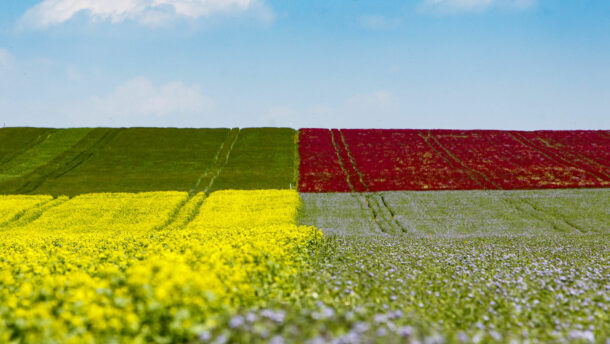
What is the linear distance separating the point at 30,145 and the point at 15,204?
37380 mm

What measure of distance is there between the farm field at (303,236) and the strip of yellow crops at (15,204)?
0.39m

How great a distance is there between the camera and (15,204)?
47156mm

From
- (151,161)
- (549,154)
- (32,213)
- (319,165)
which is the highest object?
(549,154)

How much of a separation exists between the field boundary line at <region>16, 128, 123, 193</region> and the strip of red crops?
33291mm

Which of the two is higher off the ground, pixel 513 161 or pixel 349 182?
pixel 513 161

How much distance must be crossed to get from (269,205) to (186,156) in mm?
31141

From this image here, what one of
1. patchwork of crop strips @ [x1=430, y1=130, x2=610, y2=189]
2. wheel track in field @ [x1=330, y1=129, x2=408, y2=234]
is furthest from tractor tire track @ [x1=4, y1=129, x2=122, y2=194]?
patchwork of crop strips @ [x1=430, y1=130, x2=610, y2=189]

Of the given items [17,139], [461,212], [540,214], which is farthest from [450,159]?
[17,139]

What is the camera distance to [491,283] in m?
13.9

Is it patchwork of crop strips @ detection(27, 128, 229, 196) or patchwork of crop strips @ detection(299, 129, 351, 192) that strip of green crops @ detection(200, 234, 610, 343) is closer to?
patchwork of crop strips @ detection(299, 129, 351, 192)

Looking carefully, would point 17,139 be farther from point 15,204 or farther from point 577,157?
point 577,157

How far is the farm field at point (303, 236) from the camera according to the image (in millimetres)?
7738

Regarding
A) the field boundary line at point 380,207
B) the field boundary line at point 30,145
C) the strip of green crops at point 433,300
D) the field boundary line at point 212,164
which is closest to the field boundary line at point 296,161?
the field boundary line at point 380,207

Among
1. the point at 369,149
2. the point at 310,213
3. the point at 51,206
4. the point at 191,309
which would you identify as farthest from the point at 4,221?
the point at 369,149
